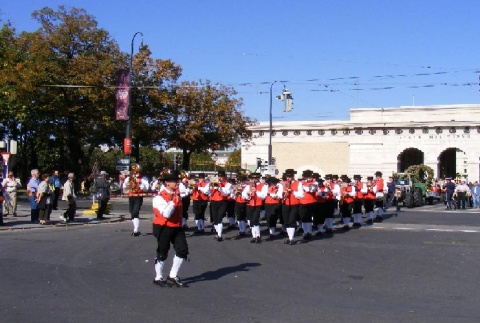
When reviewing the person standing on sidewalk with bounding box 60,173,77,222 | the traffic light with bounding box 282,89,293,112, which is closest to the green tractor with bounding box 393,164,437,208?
the traffic light with bounding box 282,89,293,112

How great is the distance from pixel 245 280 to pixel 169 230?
5.28ft

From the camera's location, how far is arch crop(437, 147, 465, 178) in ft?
208

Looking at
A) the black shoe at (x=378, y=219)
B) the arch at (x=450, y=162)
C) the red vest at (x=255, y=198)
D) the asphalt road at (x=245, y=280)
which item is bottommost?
the asphalt road at (x=245, y=280)

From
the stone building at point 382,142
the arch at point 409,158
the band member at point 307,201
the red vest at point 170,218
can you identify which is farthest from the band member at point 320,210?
the arch at point 409,158

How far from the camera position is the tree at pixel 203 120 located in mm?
52688

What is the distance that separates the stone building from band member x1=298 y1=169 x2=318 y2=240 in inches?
1665

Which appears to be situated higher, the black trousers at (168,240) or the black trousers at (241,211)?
the black trousers at (241,211)

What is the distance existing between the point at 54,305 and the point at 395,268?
669 cm

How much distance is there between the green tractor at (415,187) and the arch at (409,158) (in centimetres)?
2486

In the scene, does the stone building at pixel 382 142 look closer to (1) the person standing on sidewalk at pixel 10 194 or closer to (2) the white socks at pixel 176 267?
(1) the person standing on sidewalk at pixel 10 194

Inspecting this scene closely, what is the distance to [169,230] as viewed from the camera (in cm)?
1045

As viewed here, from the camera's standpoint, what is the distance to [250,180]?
18.5m

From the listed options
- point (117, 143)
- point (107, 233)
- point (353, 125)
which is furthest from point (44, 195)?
point (353, 125)

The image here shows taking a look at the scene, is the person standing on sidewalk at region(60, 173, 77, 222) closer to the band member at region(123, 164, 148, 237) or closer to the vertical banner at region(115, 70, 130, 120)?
the band member at region(123, 164, 148, 237)
